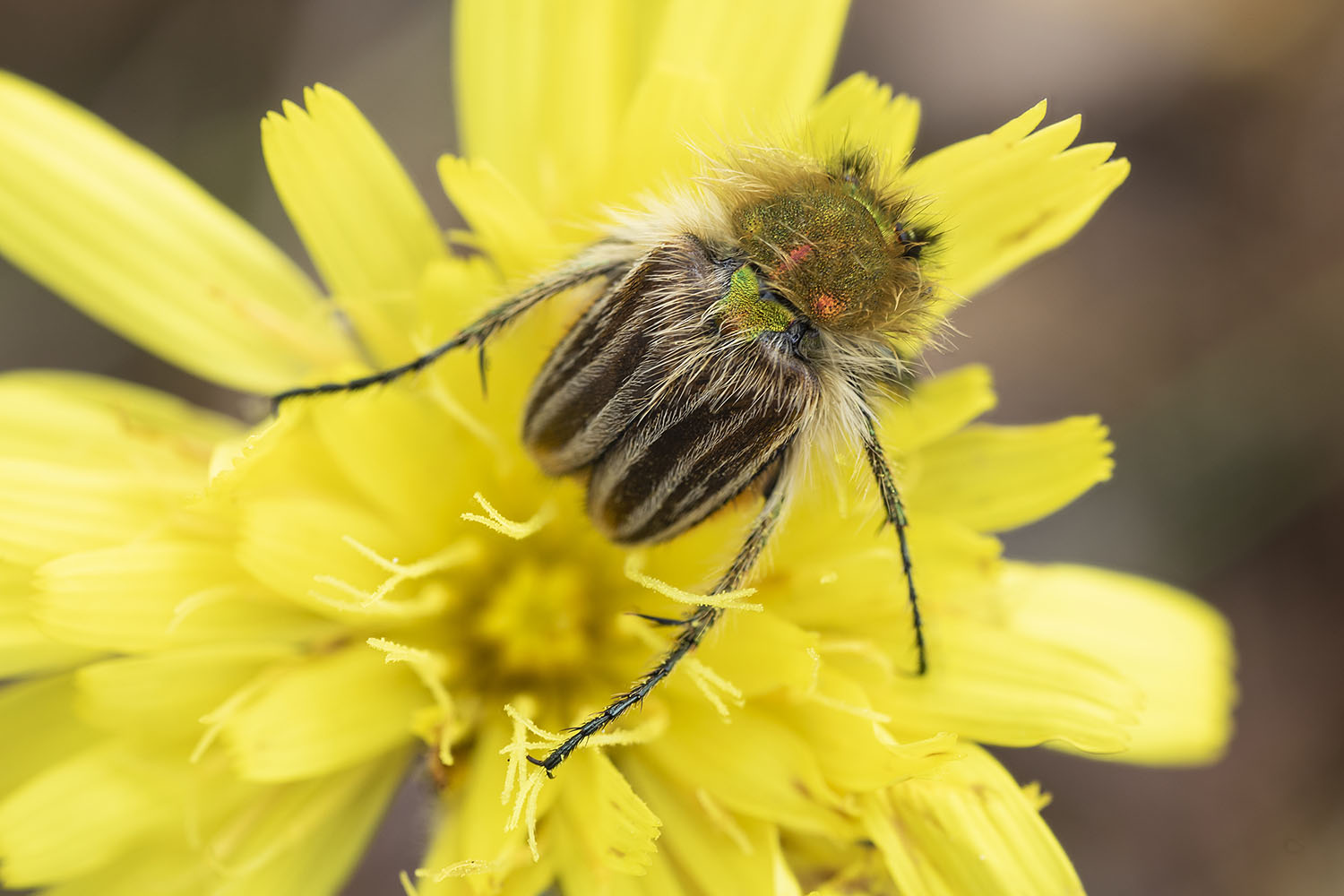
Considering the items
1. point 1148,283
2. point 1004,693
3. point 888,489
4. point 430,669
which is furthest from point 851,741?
point 1148,283

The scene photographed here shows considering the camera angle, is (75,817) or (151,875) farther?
(151,875)

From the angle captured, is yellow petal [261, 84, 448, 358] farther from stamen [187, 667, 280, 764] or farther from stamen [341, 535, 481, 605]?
stamen [187, 667, 280, 764]

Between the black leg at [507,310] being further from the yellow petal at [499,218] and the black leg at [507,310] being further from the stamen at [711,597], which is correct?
the stamen at [711,597]

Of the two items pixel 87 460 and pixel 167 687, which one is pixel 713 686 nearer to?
pixel 167 687

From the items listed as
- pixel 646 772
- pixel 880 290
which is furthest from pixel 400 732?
Answer: pixel 880 290

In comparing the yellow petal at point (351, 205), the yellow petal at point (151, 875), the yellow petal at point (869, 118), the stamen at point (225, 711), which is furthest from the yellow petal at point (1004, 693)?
the yellow petal at point (151, 875)

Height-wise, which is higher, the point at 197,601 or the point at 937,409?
the point at 197,601
